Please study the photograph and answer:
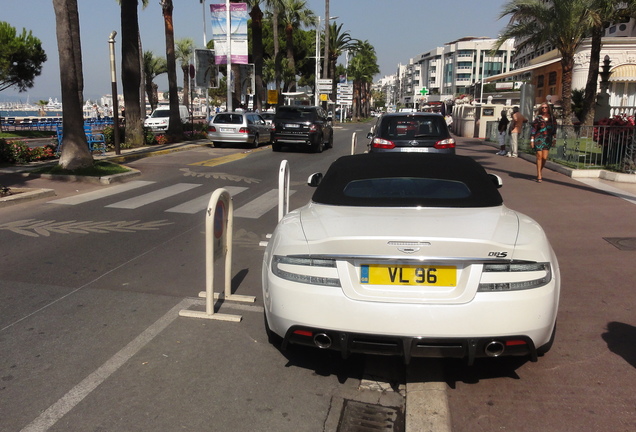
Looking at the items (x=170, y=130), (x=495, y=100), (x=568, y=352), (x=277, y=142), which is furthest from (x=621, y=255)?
(x=495, y=100)

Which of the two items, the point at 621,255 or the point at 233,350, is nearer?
the point at 233,350

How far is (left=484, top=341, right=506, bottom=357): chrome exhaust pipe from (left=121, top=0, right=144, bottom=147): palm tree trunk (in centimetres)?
1952

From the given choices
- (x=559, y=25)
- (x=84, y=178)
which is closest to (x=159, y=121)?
(x=84, y=178)

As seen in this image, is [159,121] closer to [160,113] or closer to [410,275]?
[160,113]

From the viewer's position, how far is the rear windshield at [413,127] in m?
12.6

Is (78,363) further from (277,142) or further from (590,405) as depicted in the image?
(277,142)

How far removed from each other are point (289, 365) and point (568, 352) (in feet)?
6.87

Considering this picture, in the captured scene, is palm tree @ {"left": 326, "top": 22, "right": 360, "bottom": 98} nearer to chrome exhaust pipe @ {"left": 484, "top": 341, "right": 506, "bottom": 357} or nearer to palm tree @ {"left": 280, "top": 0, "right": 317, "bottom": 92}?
palm tree @ {"left": 280, "top": 0, "right": 317, "bottom": 92}

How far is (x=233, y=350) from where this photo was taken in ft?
13.8

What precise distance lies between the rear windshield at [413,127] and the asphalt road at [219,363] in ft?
17.8

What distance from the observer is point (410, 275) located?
334 centimetres

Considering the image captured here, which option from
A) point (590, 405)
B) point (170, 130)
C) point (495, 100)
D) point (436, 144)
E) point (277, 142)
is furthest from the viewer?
point (495, 100)

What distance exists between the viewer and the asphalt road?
3.31 metres

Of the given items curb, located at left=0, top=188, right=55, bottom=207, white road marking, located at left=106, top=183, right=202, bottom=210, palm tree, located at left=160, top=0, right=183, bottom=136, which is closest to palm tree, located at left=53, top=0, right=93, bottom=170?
curb, located at left=0, top=188, right=55, bottom=207
